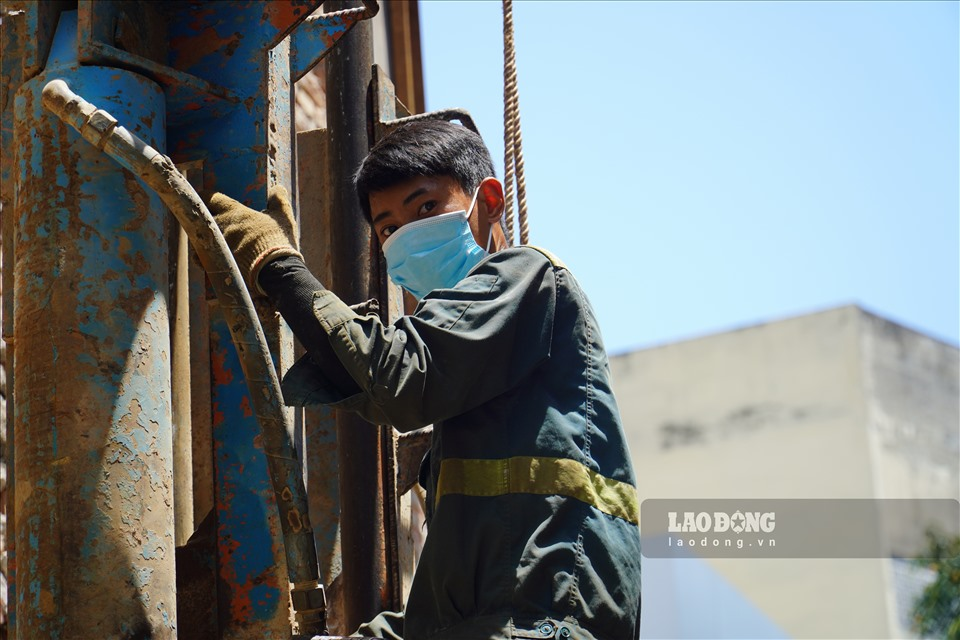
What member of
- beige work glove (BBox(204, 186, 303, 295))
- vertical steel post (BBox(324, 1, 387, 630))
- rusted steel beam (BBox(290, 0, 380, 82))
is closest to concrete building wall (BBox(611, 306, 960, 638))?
vertical steel post (BBox(324, 1, 387, 630))

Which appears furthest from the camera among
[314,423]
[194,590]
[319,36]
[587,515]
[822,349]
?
[822,349]

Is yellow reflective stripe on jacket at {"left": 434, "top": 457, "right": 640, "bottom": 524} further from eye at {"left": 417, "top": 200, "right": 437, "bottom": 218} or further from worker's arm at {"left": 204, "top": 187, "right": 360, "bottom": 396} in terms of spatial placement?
eye at {"left": 417, "top": 200, "right": 437, "bottom": 218}

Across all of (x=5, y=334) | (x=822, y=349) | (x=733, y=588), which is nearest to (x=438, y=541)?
Answer: (x=5, y=334)

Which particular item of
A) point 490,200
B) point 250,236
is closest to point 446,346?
point 250,236

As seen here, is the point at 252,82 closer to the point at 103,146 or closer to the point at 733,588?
the point at 103,146

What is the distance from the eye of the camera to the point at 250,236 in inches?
98.4

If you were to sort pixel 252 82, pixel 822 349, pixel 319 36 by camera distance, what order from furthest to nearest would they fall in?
pixel 822 349 → pixel 319 36 → pixel 252 82

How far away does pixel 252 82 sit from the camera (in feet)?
9.45

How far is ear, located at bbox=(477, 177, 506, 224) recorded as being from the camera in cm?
279

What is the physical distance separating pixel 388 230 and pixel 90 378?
622mm

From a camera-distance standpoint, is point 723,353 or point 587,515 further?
point 723,353

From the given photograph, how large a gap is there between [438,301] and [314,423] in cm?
130

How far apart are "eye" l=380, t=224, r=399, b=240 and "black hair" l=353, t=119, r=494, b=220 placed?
3.0 inches

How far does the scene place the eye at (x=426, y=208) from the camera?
2.71 meters
